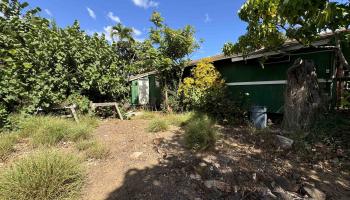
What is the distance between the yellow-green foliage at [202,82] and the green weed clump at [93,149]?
5071 millimetres

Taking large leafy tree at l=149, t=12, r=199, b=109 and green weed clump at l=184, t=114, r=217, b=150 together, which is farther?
large leafy tree at l=149, t=12, r=199, b=109

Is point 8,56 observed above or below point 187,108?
above

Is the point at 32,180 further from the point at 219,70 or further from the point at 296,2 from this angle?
the point at 219,70

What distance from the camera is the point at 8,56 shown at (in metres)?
6.66

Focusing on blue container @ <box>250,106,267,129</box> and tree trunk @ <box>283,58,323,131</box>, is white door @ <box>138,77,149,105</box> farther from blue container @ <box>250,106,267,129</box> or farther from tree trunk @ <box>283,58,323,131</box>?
tree trunk @ <box>283,58,323,131</box>

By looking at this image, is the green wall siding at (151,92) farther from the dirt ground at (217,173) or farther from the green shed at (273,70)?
the dirt ground at (217,173)

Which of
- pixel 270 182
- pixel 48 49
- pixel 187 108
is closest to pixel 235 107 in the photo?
pixel 187 108

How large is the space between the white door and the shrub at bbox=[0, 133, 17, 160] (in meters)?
11.0

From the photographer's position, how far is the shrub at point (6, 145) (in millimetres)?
4516

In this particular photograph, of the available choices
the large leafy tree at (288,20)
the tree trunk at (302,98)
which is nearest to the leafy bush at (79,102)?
the large leafy tree at (288,20)

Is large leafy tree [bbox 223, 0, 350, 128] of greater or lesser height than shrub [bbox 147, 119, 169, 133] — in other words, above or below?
above

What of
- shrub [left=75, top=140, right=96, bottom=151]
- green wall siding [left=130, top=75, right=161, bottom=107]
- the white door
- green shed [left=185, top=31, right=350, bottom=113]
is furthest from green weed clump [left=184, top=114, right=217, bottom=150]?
the white door

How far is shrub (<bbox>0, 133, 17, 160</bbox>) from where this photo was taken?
4.52 m

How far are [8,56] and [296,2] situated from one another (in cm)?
761
